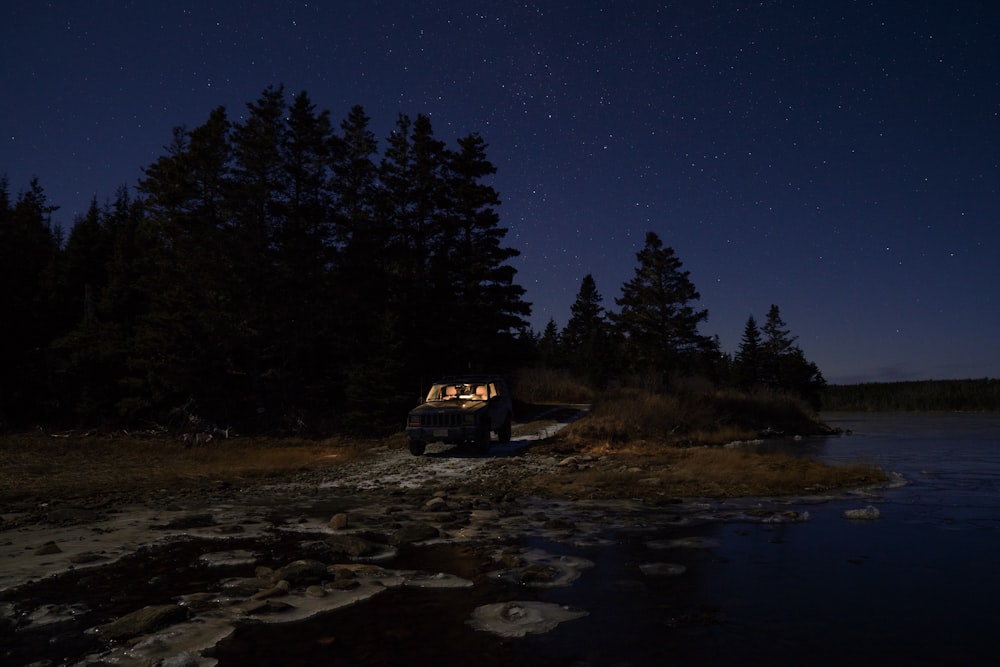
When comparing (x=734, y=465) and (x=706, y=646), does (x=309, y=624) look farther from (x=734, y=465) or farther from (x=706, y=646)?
(x=734, y=465)

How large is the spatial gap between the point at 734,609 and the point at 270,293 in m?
24.3

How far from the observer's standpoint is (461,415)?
56.0 ft

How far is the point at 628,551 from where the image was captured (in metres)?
7.75

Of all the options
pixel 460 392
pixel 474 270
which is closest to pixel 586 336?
pixel 474 270

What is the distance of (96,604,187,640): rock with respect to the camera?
4949 mm

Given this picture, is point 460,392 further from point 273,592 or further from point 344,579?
point 273,592

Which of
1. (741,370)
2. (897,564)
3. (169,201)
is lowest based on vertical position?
(897,564)

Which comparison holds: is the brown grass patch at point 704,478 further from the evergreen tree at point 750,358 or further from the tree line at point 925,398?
the tree line at point 925,398

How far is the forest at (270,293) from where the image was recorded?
25.2 m

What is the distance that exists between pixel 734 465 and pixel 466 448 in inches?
316

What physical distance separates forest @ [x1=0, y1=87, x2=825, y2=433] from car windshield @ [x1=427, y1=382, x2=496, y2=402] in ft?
16.7

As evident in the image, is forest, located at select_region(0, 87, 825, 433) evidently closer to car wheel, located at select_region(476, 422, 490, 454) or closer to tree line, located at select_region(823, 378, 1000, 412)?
car wheel, located at select_region(476, 422, 490, 454)

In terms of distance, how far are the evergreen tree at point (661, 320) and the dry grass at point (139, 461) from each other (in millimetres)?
35572

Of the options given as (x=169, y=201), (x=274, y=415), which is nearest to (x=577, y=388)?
(x=274, y=415)
